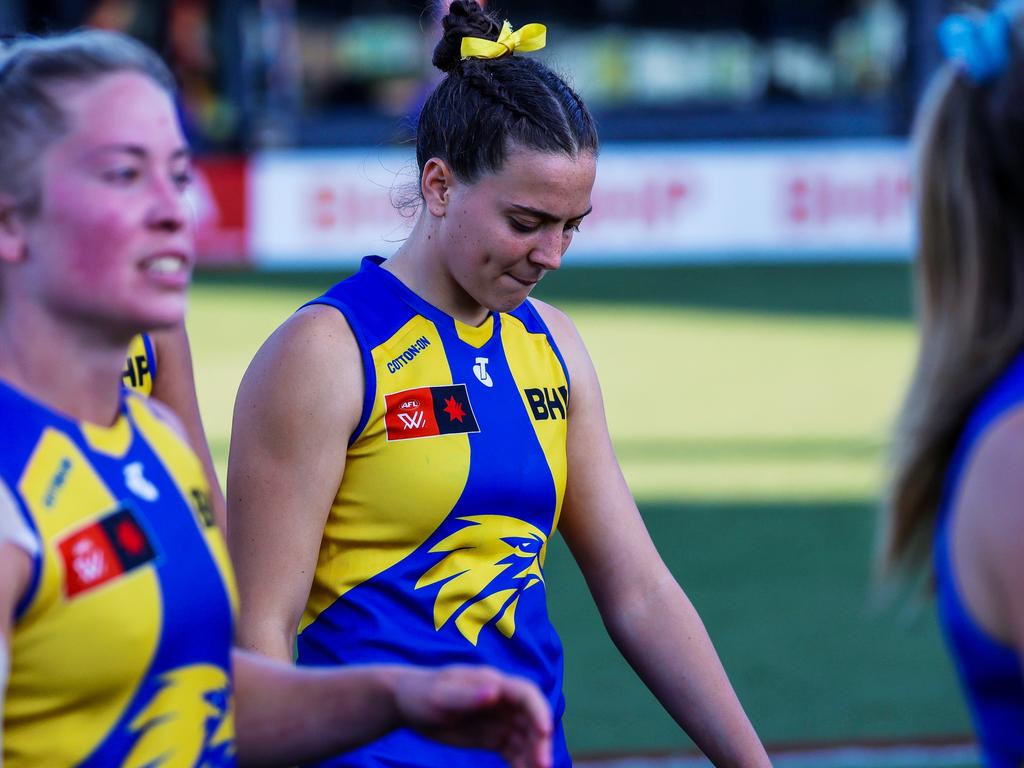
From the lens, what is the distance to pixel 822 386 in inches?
452

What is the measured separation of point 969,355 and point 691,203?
15.2 m

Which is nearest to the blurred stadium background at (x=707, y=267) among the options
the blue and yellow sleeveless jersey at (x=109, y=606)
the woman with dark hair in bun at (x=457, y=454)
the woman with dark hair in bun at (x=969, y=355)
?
the woman with dark hair in bun at (x=457, y=454)

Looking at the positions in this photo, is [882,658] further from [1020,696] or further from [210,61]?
[210,61]

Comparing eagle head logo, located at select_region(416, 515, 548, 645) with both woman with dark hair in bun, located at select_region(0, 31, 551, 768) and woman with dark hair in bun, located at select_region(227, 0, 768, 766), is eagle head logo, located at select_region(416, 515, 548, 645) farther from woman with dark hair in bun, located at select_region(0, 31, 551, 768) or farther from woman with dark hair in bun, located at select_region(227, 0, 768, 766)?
woman with dark hair in bun, located at select_region(0, 31, 551, 768)

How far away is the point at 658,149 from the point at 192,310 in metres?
5.31

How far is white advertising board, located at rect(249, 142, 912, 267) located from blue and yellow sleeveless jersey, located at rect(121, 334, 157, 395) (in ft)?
44.3

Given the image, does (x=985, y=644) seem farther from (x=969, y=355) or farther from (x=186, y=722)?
(x=186, y=722)

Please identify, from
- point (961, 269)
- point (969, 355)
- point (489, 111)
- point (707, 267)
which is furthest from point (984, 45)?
point (707, 267)

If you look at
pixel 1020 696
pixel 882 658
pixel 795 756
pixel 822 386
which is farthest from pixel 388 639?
pixel 822 386

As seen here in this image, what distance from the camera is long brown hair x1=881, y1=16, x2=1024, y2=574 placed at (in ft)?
6.61

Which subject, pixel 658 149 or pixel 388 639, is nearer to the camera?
pixel 388 639

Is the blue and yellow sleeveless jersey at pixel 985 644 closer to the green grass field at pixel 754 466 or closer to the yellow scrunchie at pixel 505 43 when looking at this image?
the green grass field at pixel 754 466

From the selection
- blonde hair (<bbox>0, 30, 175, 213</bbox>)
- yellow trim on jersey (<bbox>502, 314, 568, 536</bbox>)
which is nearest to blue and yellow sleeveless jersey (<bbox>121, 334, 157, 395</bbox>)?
yellow trim on jersey (<bbox>502, 314, 568, 536</bbox>)

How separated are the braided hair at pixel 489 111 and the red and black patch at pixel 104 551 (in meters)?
1.17
